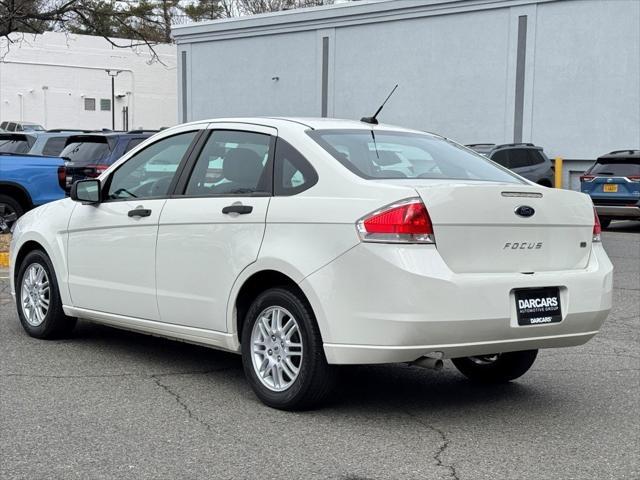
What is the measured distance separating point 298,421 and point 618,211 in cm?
1603

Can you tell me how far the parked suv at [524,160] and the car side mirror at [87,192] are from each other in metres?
15.7

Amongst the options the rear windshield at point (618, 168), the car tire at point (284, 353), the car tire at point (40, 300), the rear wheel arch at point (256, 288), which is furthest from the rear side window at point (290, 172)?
the rear windshield at point (618, 168)

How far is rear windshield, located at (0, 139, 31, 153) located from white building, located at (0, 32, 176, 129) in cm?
3866

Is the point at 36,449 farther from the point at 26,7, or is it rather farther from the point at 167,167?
the point at 26,7

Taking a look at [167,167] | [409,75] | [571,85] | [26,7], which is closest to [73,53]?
[409,75]

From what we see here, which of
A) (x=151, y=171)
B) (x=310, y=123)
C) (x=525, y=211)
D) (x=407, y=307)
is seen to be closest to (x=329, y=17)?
(x=151, y=171)

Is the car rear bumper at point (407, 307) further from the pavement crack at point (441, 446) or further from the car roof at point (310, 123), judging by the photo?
the car roof at point (310, 123)

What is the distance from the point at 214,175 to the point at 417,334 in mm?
1888

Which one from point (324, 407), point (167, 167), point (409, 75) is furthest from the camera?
point (409, 75)

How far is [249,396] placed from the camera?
574 centimetres

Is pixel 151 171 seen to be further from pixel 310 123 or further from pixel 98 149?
pixel 98 149

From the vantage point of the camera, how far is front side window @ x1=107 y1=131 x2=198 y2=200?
250 inches

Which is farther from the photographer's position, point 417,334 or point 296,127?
point 296,127

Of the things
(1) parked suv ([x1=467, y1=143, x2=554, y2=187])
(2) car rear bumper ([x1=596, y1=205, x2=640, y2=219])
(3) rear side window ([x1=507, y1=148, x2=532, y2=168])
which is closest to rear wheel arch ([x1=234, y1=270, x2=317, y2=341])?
(2) car rear bumper ([x1=596, y1=205, x2=640, y2=219])
